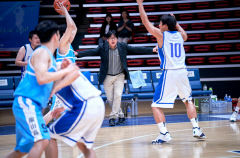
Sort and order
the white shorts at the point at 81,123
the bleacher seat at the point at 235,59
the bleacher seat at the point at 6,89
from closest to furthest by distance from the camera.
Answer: the white shorts at the point at 81,123 → the bleacher seat at the point at 6,89 → the bleacher seat at the point at 235,59

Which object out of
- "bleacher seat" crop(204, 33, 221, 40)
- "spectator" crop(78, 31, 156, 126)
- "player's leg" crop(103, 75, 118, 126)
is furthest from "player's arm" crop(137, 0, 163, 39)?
"bleacher seat" crop(204, 33, 221, 40)

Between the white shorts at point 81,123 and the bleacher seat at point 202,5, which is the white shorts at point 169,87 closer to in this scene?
the white shorts at point 81,123

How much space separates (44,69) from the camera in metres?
2.69

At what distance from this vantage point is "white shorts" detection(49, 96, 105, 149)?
2.92 meters

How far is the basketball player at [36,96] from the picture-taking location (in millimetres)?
2707

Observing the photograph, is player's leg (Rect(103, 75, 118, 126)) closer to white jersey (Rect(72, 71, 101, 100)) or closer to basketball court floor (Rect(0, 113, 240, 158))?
basketball court floor (Rect(0, 113, 240, 158))

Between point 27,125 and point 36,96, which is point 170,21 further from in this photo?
point 27,125

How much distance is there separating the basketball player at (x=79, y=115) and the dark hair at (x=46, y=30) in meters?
0.41

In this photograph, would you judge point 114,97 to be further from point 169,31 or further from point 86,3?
point 86,3

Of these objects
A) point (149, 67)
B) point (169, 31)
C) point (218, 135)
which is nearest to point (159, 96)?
point (169, 31)

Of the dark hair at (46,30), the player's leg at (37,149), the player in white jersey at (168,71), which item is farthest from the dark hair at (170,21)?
the player's leg at (37,149)

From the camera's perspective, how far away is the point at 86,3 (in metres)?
14.3

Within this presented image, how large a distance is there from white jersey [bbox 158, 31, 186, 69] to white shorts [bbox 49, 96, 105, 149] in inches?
94.9

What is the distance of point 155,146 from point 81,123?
235 centimetres
